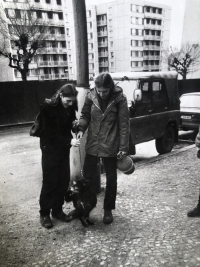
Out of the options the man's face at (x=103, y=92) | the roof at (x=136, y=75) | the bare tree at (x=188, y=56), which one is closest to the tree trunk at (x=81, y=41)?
the man's face at (x=103, y=92)

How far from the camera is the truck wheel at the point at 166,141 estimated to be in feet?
26.0

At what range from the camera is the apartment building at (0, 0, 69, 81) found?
35.0ft

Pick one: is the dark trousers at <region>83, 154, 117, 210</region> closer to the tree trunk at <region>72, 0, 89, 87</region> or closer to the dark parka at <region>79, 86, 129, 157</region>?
the dark parka at <region>79, 86, 129, 157</region>

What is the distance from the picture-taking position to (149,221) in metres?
3.64

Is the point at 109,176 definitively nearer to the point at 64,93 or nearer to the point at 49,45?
the point at 64,93

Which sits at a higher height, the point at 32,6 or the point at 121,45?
the point at 32,6

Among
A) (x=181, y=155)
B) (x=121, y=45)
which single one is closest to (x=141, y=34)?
(x=121, y=45)

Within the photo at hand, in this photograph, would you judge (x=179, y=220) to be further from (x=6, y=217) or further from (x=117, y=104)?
(x=6, y=217)

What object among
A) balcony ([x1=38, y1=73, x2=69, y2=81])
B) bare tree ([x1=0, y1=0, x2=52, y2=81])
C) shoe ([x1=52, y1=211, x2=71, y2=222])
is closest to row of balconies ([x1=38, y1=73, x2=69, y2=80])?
balcony ([x1=38, y1=73, x2=69, y2=81])

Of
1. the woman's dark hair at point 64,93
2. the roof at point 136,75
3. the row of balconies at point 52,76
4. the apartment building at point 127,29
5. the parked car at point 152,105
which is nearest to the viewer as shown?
the woman's dark hair at point 64,93

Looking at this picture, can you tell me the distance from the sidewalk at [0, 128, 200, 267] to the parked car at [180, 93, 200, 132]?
483 centimetres

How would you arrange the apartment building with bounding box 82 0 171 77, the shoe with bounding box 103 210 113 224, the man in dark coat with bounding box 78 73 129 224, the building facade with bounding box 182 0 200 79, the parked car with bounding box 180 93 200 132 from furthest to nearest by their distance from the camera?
the parked car with bounding box 180 93 200 132 < the apartment building with bounding box 82 0 171 77 < the building facade with bounding box 182 0 200 79 < the shoe with bounding box 103 210 113 224 < the man in dark coat with bounding box 78 73 129 224

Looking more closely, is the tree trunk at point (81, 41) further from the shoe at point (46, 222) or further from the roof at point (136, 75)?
the roof at point (136, 75)

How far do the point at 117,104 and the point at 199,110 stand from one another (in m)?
7.69
